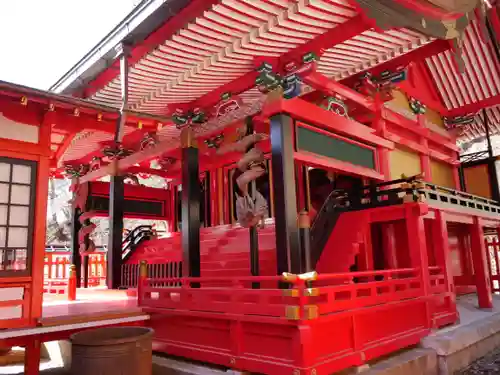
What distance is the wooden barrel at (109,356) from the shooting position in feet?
15.5

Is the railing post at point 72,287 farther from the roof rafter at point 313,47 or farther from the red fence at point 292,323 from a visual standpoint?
the roof rafter at point 313,47

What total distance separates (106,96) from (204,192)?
18.3 feet

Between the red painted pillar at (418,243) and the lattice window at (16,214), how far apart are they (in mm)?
6414

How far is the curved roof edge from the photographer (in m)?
6.97

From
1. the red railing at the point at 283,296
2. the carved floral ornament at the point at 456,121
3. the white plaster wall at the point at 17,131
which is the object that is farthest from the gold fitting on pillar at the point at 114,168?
the carved floral ornament at the point at 456,121

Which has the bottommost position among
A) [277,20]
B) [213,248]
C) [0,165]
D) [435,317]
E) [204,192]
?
[435,317]

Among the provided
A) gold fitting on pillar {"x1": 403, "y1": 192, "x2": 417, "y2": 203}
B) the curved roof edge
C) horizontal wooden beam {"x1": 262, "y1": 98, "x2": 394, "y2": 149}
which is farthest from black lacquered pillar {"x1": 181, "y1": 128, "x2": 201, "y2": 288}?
gold fitting on pillar {"x1": 403, "y1": 192, "x2": 417, "y2": 203}

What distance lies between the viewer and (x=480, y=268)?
9.89 metres

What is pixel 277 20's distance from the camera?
6.66 metres

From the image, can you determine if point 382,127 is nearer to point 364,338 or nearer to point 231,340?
point 364,338

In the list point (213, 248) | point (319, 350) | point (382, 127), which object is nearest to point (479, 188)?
point (382, 127)

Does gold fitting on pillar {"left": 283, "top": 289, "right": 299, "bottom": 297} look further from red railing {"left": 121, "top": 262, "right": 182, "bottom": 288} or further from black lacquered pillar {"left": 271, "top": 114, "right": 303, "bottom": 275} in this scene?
red railing {"left": 121, "top": 262, "right": 182, "bottom": 288}

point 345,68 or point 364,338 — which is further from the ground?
point 345,68

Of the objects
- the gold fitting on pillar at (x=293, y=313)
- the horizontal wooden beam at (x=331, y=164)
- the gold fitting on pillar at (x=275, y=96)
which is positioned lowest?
the gold fitting on pillar at (x=293, y=313)
